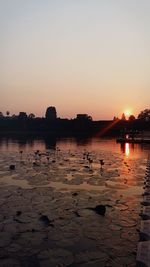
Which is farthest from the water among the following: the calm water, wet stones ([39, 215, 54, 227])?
the calm water

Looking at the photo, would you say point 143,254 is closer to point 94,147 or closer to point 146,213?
point 146,213

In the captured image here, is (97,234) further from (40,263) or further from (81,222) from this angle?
(40,263)

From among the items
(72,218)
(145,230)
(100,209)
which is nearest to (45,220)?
(72,218)

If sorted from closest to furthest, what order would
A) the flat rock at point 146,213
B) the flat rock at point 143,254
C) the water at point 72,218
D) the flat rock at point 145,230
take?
the flat rock at point 143,254 → the water at point 72,218 → the flat rock at point 145,230 → the flat rock at point 146,213

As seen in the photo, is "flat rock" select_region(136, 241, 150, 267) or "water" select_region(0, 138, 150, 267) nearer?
"flat rock" select_region(136, 241, 150, 267)

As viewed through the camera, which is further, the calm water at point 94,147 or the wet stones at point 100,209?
the calm water at point 94,147

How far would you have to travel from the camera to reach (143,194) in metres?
17.3

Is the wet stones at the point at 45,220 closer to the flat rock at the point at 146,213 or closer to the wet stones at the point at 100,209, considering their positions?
the wet stones at the point at 100,209

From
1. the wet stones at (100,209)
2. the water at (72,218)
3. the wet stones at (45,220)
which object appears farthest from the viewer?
the wet stones at (100,209)

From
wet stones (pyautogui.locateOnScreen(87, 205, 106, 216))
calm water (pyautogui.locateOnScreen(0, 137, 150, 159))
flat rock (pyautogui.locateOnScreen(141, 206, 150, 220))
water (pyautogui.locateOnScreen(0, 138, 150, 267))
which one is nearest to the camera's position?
water (pyautogui.locateOnScreen(0, 138, 150, 267))

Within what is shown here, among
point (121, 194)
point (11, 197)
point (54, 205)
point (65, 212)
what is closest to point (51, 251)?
point (65, 212)

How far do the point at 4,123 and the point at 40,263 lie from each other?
155m

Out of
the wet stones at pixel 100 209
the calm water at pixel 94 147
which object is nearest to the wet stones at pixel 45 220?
the wet stones at pixel 100 209

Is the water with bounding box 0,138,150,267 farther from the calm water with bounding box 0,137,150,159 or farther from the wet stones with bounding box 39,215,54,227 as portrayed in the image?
the calm water with bounding box 0,137,150,159
